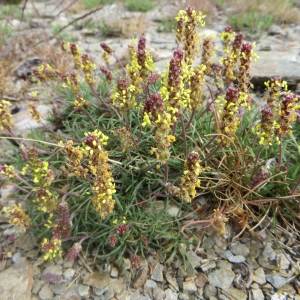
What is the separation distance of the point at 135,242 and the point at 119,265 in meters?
0.18

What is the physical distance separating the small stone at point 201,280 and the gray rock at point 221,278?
0.03m

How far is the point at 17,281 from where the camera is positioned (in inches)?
80.4

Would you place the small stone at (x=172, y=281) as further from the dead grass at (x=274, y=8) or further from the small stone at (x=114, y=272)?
the dead grass at (x=274, y=8)

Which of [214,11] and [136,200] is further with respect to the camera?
[214,11]

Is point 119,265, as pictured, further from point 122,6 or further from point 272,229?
point 122,6

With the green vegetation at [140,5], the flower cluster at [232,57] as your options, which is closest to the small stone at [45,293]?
the flower cluster at [232,57]

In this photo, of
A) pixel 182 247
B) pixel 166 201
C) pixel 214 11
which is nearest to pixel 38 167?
pixel 166 201

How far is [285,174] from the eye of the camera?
211 cm

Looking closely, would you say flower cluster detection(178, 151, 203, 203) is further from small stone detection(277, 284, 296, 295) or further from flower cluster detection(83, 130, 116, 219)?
small stone detection(277, 284, 296, 295)

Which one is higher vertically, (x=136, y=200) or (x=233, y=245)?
(x=136, y=200)

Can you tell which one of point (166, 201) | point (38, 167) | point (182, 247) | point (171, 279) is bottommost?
point (171, 279)

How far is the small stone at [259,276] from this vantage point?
1.96 metres

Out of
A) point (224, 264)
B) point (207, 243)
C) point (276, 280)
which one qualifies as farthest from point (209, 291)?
point (276, 280)

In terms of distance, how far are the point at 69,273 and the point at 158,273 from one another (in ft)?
1.88
